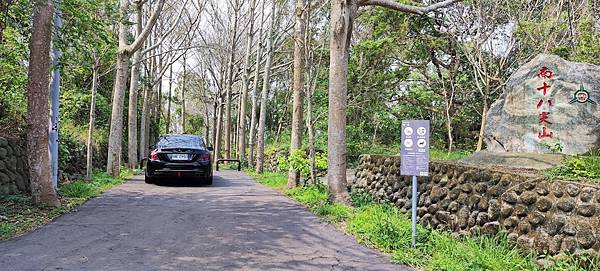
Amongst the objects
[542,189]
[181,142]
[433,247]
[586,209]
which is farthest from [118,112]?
[586,209]

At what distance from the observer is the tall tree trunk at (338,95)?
8.70 m

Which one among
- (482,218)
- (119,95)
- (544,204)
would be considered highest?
(119,95)

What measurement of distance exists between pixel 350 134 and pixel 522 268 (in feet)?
50.3

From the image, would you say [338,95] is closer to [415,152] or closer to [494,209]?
[415,152]

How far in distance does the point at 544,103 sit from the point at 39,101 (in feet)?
31.6

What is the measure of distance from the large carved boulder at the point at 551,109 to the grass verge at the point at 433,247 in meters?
3.37

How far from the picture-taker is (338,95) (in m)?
8.75

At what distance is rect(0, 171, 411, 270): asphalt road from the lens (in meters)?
4.83

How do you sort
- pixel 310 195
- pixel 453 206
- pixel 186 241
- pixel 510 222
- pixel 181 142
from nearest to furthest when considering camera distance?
1. pixel 510 222
2. pixel 186 241
3. pixel 453 206
4. pixel 310 195
5. pixel 181 142

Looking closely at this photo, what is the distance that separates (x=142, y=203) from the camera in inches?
348

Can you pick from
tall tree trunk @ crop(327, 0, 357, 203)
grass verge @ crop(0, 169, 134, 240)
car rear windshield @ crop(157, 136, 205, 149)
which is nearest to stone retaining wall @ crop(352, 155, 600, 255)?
tall tree trunk @ crop(327, 0, 357, 203)

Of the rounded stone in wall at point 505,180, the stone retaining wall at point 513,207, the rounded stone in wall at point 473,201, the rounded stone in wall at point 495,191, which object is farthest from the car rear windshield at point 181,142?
the rounded stone in wall at point 505,180

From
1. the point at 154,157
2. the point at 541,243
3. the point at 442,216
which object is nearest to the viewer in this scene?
the point at 541,243

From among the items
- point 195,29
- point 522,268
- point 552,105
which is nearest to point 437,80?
point 552,105
